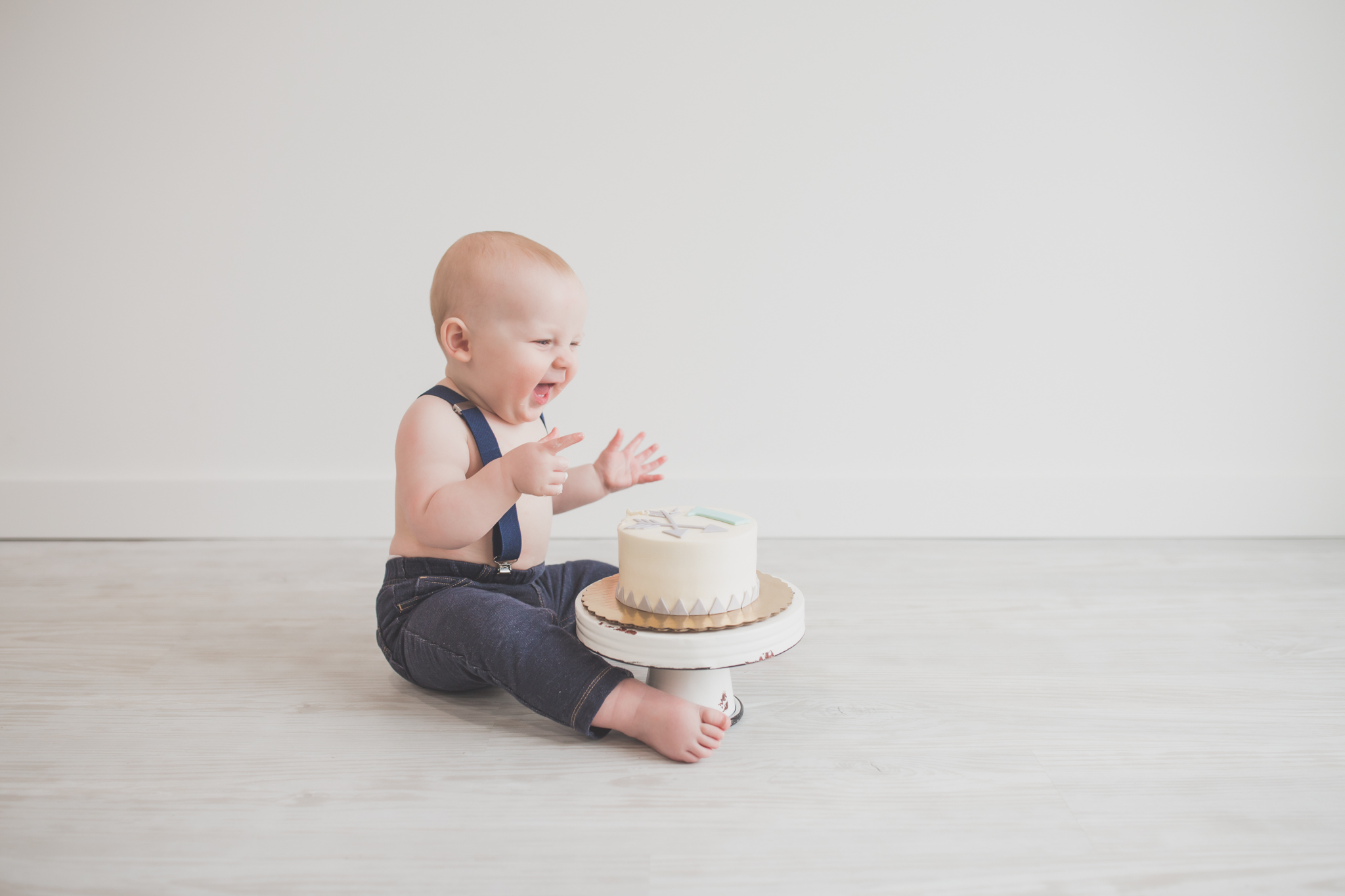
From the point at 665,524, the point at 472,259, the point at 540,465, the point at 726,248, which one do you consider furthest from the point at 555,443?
the point at 726,248

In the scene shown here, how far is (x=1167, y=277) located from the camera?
1710 mm

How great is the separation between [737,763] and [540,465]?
0.33 m

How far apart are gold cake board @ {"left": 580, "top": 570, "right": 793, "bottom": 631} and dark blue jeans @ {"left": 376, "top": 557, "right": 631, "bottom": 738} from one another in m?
0.05

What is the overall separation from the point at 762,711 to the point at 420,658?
1.20 feet

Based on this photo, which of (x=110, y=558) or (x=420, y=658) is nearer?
(x=420, y=658)

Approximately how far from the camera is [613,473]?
39.6 inches

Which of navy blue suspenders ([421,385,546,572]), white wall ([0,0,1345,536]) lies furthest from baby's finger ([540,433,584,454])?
white wall ([0,0,1345,536])

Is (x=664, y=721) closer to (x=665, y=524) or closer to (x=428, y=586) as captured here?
(x=665, y=524)

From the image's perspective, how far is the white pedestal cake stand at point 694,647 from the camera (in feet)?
2.51

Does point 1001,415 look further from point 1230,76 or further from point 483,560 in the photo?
point 483,560

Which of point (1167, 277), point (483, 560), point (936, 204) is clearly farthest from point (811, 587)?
point (1167, 277)

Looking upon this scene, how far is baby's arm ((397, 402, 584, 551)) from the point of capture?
82cm

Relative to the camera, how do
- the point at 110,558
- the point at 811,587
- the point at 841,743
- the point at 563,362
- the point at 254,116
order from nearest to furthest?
the point at 841,743 → the point at 563,362 → the point at 811,587 → the point at 110,558 → the point at 254,116

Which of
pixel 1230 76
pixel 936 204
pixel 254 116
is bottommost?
pixel 936 204
